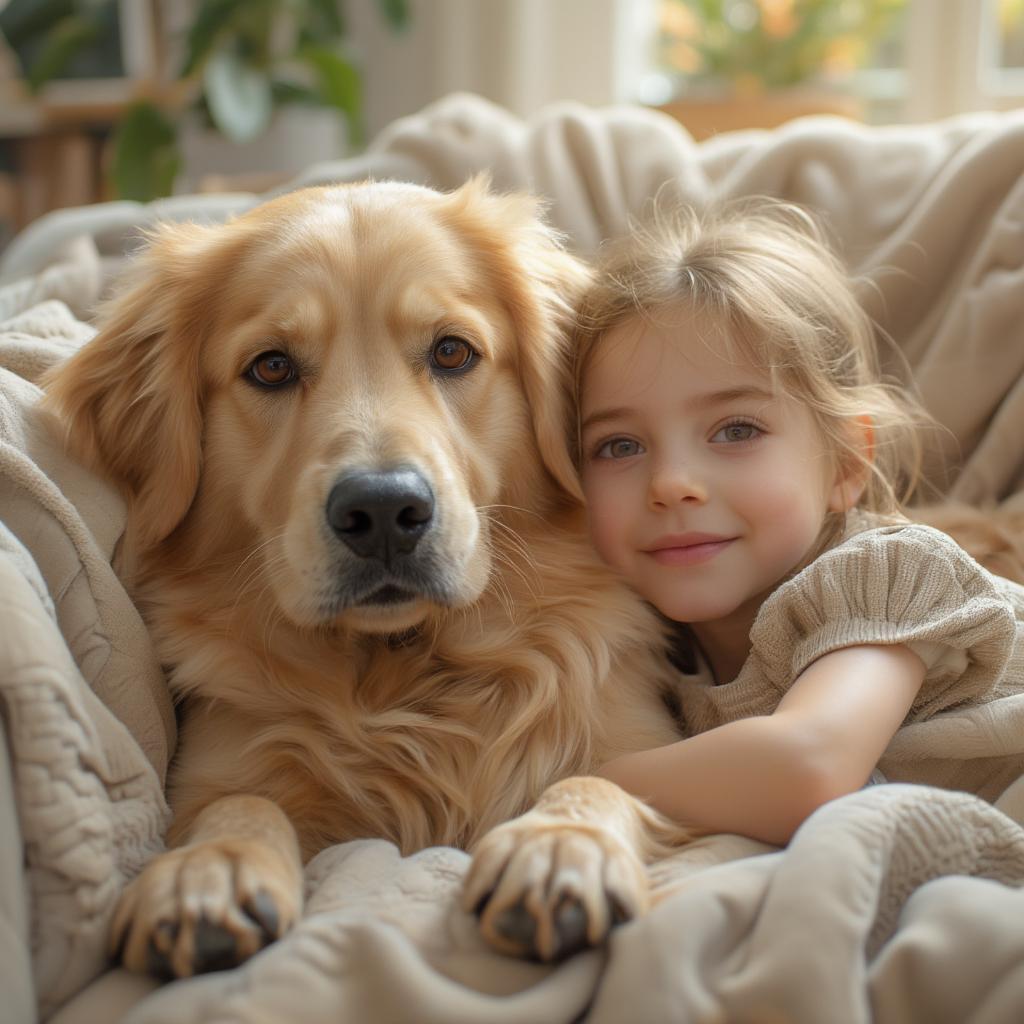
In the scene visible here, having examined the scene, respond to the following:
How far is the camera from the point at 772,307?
1.68m

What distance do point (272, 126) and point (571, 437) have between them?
12.9ft

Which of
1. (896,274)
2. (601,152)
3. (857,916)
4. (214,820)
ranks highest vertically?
(601,152)

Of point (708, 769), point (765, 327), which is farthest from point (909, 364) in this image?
point (708, 769)

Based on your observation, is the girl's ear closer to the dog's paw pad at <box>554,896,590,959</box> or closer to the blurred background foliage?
the dog's paw pad at <box>554,896,590,959</box>

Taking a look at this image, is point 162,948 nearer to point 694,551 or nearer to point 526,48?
point 694,551

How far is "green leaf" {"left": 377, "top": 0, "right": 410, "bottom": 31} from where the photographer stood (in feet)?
15.5

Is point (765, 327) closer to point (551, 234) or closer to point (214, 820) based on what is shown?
point (551, 234)

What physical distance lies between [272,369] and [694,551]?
62 centimetres

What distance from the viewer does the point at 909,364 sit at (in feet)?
7.07

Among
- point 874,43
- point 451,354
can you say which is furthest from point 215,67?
point 451,354

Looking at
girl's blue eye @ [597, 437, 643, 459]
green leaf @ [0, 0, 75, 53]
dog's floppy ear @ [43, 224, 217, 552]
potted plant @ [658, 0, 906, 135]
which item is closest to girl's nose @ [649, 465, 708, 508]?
girl's blue eye @ [597, 437, 643, 459]

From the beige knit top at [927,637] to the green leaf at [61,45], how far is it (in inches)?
169

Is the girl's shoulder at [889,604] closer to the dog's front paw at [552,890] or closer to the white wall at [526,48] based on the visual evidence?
the dog's front paw at [552,890]

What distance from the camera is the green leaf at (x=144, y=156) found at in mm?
4512
